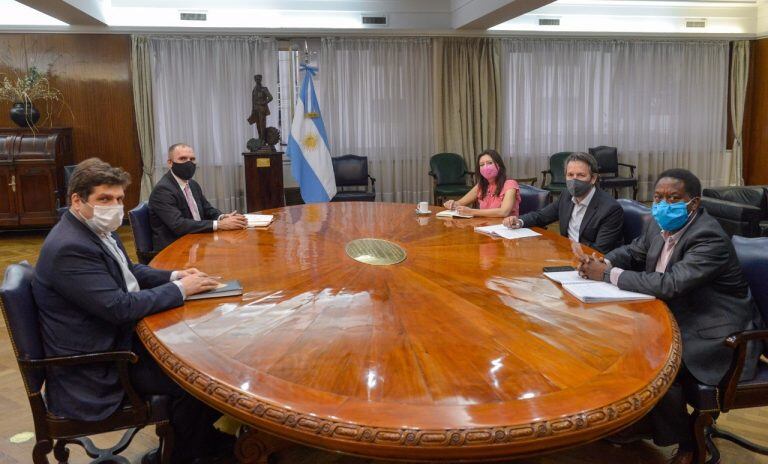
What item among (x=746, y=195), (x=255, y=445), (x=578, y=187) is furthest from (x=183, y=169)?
(x=746, y=195)

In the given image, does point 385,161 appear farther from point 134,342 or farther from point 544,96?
point 134,342

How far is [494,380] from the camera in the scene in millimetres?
1436

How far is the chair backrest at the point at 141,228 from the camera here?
343 centimetres

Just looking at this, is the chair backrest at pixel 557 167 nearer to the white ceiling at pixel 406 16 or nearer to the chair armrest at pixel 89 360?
the white ceiling at pixel 406 16

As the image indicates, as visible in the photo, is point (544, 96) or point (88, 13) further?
point (544, 96)

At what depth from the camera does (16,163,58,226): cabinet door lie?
6781mm

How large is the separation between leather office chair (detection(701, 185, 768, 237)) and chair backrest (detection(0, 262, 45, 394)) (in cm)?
466

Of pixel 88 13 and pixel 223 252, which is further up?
pixel 88 13

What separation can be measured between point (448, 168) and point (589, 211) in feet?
15.0

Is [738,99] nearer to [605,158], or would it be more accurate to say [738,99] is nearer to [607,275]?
[605,158]

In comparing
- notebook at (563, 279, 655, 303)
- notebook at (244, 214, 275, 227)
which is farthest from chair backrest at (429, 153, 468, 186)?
notebook at (563, 279, 655, 303)

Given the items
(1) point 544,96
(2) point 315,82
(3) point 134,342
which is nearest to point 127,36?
(2) point 315,82

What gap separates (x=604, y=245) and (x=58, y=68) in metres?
6.82

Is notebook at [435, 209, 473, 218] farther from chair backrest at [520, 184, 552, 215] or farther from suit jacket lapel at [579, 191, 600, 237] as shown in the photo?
suit jacket lapel at [579, 191, 600, 237]
